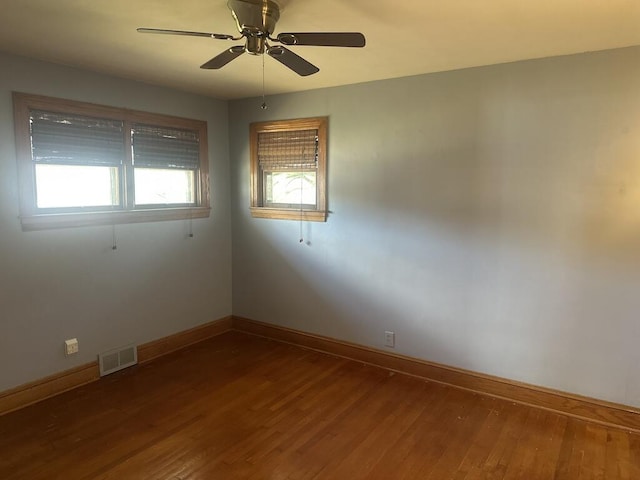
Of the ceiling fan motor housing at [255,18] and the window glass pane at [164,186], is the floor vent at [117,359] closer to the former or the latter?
the window glass pane at [164,186]

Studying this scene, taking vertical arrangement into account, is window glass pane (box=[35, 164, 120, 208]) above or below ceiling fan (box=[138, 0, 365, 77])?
below

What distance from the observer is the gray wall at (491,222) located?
9.09ft

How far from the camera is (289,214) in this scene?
165 inches

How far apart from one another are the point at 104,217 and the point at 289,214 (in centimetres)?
160

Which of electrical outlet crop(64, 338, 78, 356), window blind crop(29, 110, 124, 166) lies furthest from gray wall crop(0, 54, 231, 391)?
window blind crop(29, 110, 124, 166)

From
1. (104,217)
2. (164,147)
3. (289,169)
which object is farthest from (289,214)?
(104,217)

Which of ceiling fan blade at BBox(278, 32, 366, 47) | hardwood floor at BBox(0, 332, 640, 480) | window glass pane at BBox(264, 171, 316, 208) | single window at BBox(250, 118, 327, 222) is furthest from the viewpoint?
window glass pane at BBox(264, 171, 316, 208)

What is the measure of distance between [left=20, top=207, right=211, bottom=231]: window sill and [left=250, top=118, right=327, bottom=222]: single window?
0.63 meters

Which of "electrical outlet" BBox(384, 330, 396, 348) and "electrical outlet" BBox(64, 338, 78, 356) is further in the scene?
"electrical outlet" BBox(384, 330, 396, 348)

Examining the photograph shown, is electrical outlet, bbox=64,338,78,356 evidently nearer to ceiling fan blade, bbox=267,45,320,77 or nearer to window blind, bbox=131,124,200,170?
window blind, bbox=131,124,200,170

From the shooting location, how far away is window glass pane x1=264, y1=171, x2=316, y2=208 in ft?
13.5

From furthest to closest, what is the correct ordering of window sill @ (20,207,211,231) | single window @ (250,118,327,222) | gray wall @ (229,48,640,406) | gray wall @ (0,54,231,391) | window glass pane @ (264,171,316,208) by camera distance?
window glass pane @ (264,171,316,208)
single window @ (250,118,327,222)
window sill @ (20,207,211,231)
gray wall @ (0,54,231,391)
gray wall @ (229,48,640,406)

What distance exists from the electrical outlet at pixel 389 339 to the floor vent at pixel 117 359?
218 centimetres

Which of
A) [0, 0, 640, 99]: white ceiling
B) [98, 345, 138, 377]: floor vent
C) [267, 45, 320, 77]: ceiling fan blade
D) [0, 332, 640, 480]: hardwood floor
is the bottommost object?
[0, 332, 640, 480]: hardwood floor
